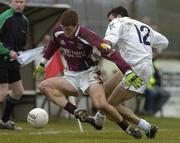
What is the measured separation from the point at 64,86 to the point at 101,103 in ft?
2.38

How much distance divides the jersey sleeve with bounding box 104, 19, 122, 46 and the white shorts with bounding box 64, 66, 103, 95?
28.2 inches

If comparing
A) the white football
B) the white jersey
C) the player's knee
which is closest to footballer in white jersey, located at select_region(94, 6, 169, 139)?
the white jersey

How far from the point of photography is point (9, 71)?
536 inches

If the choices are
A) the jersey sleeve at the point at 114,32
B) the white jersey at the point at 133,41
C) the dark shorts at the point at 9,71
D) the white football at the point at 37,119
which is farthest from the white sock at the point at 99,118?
the dark shorts at the point at 9,71

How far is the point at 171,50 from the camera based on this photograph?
25938mm

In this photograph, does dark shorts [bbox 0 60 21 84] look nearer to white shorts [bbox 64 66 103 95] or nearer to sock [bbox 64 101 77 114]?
white shorts [bbox 64 66 103 95]

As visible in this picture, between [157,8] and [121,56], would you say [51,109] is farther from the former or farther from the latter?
[121,56]

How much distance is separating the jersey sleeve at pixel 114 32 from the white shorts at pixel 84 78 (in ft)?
2.35

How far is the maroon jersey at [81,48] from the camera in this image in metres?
Answer: 11.0

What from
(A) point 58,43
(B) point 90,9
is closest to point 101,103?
(A) point 58,43

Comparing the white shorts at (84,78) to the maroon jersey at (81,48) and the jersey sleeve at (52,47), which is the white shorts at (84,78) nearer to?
the maroon jersey at (81,48)

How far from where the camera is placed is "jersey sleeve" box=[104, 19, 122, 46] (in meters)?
11.0

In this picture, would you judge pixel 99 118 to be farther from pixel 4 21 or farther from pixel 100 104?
pixel 4 21

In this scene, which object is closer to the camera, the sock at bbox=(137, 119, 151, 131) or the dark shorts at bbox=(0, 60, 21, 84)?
the sock at bbox=(137, 119, 151, 131)
